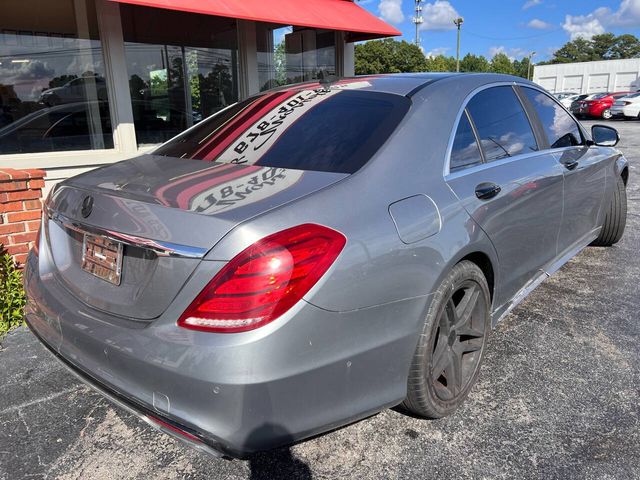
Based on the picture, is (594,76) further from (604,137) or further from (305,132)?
(305,132)

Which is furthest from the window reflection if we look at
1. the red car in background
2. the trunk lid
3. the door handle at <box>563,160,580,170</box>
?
the red car in background

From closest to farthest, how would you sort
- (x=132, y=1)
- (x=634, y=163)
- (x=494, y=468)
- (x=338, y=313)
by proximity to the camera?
1. (x=338, y=313)
2. (x=494, y=468)
3. (x=132, y=1)
4. (x=634, y=163)

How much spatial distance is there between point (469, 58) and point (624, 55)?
3136 centimetres

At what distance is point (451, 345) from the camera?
231 centimetres

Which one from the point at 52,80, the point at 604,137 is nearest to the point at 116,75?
the point at 52,80

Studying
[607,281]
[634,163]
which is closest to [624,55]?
[634,163]

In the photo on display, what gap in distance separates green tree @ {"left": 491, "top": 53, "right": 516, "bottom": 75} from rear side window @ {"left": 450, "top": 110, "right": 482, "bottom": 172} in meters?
94.2

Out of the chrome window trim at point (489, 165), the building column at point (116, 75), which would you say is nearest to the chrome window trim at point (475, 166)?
the chrome window trim at point (489, 165)

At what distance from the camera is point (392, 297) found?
5.98 feet

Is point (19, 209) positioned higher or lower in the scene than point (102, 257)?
lower

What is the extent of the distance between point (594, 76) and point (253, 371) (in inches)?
2355

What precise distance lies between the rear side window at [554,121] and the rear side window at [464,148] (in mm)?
1022

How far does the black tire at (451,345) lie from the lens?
6.63 feet

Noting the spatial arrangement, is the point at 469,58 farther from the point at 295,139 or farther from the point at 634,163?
the point at 295,139
